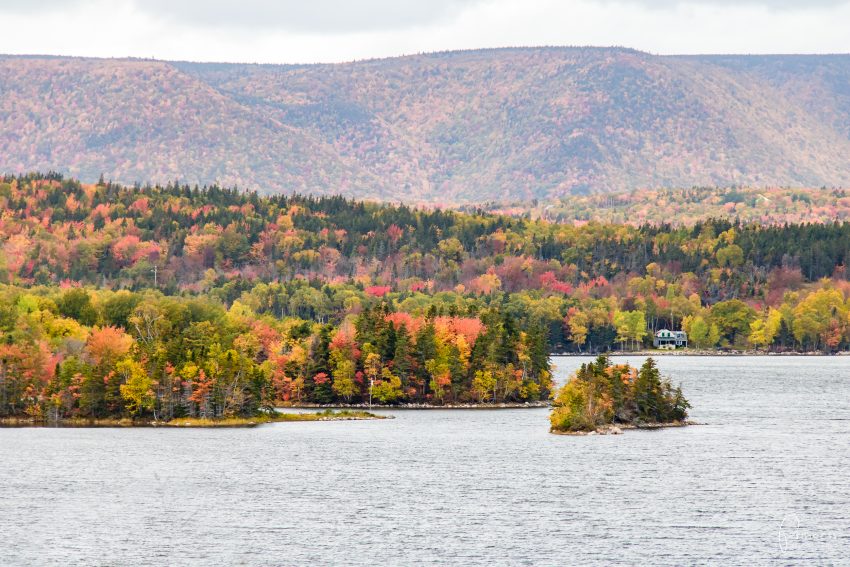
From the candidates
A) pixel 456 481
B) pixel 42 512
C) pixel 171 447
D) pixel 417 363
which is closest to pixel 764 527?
pixel 456 481

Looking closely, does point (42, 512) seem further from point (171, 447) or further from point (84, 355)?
point (84, 355)

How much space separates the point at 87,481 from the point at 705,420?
268ft

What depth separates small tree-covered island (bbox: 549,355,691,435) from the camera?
15588 centimetres

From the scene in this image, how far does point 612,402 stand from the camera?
162m

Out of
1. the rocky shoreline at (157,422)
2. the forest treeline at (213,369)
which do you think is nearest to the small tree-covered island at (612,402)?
the forest treeline at (213,369)

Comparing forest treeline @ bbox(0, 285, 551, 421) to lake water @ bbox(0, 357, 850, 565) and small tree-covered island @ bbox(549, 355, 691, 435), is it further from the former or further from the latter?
small tree-covered island @ bbox(549, 355, 691, 435)

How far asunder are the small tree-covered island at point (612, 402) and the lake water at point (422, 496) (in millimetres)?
3204

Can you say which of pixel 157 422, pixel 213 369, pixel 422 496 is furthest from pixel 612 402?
pixel 157 422

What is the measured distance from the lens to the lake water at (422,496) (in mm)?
96938

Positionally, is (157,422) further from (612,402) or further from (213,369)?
(612,402)

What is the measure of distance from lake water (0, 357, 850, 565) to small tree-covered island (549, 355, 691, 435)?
320cm

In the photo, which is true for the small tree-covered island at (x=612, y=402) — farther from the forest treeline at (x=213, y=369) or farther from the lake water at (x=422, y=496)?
the forest treeline at (x=213, y=369)

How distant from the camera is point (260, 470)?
133 m

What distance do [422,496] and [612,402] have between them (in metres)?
47.7
